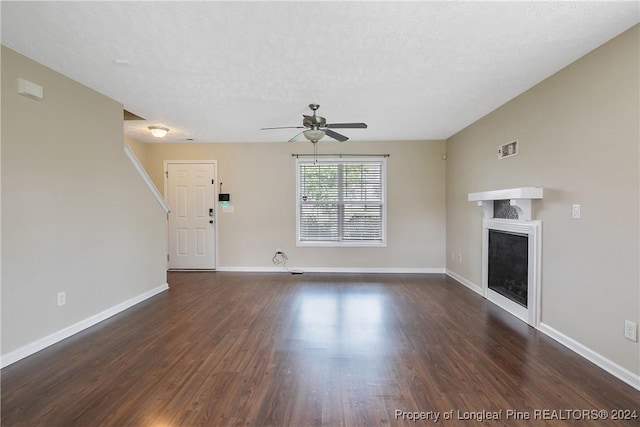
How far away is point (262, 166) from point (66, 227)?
318cm

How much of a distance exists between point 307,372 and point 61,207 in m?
2.74

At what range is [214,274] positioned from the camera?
5.18 meters

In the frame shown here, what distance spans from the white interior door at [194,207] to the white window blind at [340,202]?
1.74m

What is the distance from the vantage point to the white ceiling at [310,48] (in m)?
1.81

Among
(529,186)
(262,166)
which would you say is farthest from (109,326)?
(529,186)

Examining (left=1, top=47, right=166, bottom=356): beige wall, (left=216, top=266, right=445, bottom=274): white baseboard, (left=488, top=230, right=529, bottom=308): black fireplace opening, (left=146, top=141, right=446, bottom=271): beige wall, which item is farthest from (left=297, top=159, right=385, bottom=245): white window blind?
(left=1, top=47, right=166, bottom=356): beige wall

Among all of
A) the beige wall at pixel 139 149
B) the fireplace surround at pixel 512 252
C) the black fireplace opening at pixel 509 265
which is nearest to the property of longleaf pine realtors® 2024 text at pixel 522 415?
the fireplace surround at pixel 512 252

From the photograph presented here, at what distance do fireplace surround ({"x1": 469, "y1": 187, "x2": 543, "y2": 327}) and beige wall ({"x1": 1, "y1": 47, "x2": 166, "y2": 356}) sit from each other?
444 cm

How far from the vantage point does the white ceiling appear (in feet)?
5.94

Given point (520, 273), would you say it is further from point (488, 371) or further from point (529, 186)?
point (488, 371)

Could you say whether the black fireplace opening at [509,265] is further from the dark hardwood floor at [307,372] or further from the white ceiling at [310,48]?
the white ceiling at [310,48]

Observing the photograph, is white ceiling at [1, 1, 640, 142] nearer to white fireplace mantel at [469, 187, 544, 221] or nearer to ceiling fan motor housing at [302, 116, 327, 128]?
ceiling fan motor housing at [302, 116, 327, 128]

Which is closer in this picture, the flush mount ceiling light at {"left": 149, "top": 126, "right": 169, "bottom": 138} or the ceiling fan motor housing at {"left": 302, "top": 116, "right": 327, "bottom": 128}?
the ceiling fan motor housing at {"left": 302, "top": 116, "right": 327, "bottom": 128}

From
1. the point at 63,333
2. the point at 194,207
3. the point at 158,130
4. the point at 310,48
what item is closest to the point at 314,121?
the point at 310,48
